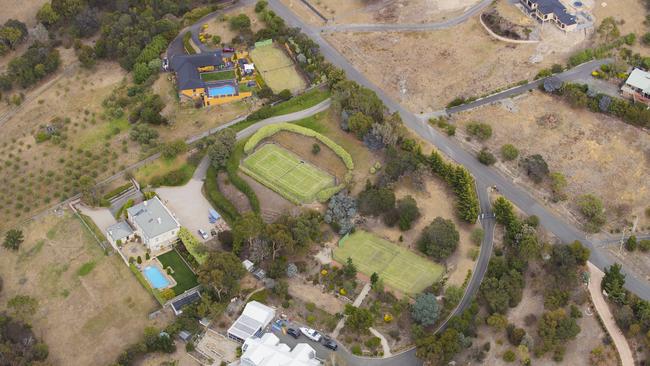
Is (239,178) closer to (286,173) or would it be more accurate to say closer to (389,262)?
(286,173)

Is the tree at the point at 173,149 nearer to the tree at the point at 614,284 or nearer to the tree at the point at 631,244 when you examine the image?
the tree at the point at 614,284

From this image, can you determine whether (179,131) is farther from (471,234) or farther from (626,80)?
(626,80)

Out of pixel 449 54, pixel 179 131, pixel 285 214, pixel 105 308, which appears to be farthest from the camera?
pixel 449 54

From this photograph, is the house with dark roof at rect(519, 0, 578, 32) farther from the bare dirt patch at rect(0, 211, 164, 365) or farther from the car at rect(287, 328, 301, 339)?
the bare dirt patch at rect(0, 211, 164, 365)

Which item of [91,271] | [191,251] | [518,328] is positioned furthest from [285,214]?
[518,328]

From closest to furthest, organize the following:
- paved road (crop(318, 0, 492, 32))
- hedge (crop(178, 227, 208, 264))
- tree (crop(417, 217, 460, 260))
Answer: tree (crop(417, 217, 460, 260)) → hedge (crop(178, 227, 208, 264)) → paved road (crop(318, 0, 492, 32))

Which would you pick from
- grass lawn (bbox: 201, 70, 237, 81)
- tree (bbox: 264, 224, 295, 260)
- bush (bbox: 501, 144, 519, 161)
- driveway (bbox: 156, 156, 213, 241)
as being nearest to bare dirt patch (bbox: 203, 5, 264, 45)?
grass lawn (bbox: 201, 70, 237, 81)

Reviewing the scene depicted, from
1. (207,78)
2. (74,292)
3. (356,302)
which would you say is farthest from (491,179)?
(74,292)
